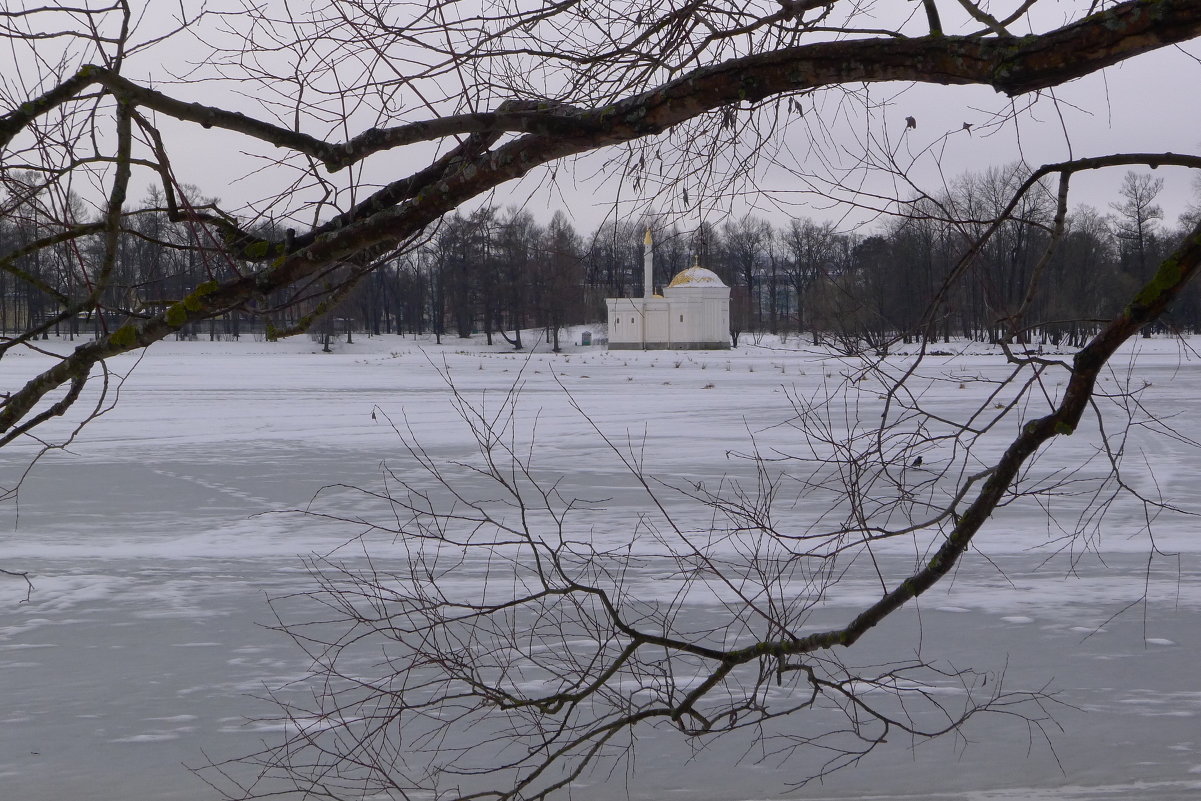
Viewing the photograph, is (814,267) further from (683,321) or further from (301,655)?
(683,321)

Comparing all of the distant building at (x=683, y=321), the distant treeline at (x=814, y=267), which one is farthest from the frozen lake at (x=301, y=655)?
the distant building at (x=683, y=321)

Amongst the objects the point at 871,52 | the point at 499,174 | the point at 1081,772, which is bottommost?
the point at 1081,772

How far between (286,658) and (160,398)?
20946 millimetres

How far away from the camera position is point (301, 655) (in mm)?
7277

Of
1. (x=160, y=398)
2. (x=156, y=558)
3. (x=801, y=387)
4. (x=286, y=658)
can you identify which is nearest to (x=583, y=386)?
(x=801, y=387)

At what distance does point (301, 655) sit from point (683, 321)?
63.8 metres

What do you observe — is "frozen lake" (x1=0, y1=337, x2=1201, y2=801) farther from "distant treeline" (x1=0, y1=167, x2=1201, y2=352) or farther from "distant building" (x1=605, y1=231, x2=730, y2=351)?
"distant building" (x1=605, y1=231, x2=730, y2=351)

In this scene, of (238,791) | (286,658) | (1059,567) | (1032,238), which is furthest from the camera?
(1059,567)

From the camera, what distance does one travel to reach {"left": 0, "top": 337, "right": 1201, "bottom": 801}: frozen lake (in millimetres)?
5602

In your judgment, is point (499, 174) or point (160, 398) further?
point (160, 398)

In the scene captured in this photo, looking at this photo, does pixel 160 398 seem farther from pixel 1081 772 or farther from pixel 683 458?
pixel 1081 772

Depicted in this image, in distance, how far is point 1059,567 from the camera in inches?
374

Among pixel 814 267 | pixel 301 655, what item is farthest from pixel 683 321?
pixel 814 267

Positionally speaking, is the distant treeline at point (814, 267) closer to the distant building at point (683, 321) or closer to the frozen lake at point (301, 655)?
the frozen lake at point (301, 655)
